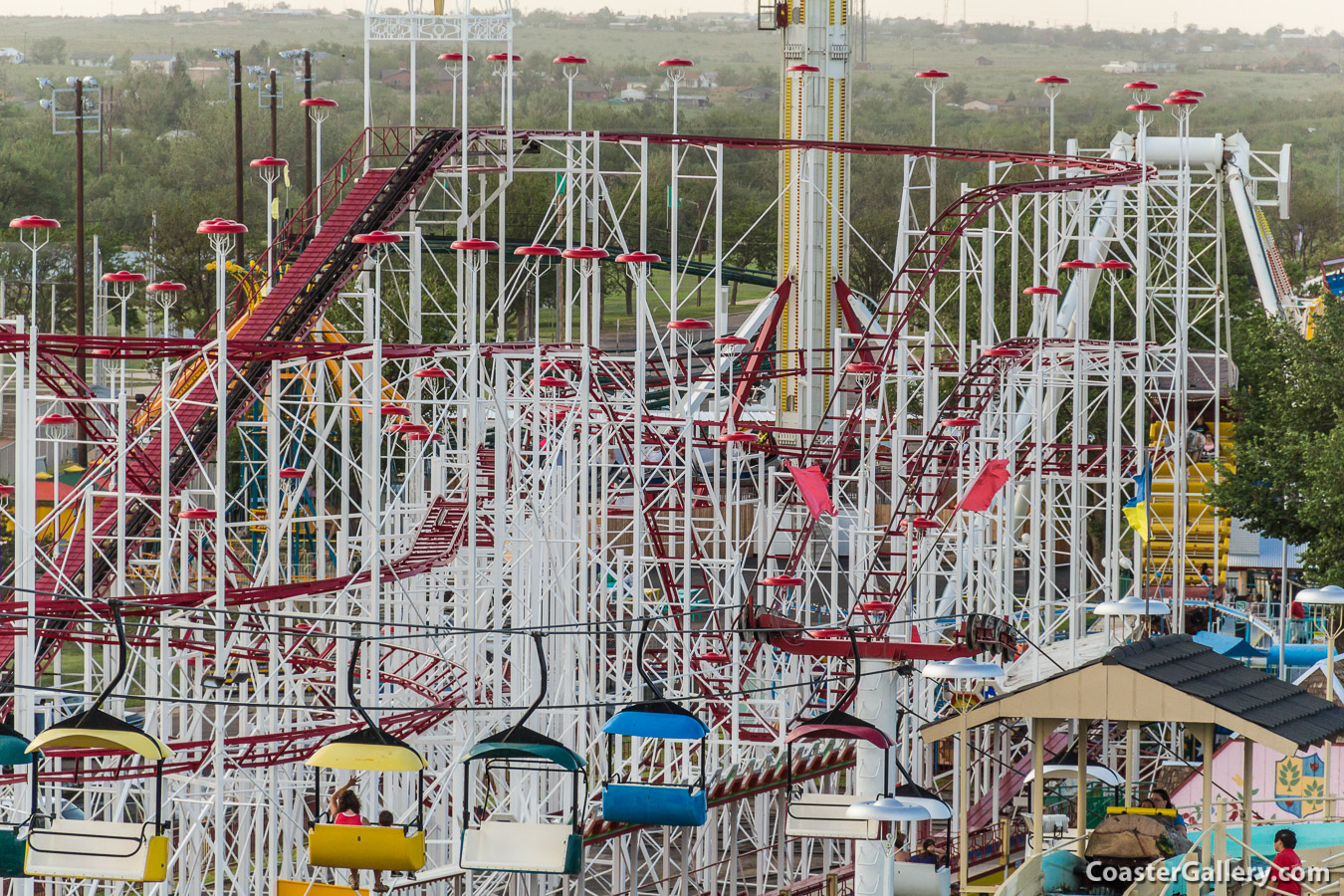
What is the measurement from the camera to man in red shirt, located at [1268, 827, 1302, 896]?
49.8 feet

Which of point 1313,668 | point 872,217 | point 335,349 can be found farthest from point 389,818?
point 872,217

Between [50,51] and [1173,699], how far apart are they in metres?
130

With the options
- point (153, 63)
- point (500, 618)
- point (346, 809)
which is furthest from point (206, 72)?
point (346, 809)

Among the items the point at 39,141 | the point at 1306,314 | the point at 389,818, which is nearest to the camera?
the point at 389,818

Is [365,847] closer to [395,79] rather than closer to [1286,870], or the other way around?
[1286,870]

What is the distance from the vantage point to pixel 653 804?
650 inches

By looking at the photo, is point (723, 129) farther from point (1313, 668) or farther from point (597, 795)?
point (597, 795)

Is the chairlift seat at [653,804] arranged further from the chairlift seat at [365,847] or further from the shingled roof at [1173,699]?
the shingled roof at [1173,699]

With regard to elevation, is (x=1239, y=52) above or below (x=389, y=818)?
above

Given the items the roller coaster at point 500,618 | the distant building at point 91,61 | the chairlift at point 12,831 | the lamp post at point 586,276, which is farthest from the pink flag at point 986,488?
the distant building at point 91,61

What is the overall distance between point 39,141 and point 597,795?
7416cm

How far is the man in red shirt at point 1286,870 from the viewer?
49.8 feet

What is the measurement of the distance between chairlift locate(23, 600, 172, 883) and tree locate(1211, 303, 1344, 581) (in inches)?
740

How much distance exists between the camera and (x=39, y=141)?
3430 inches
